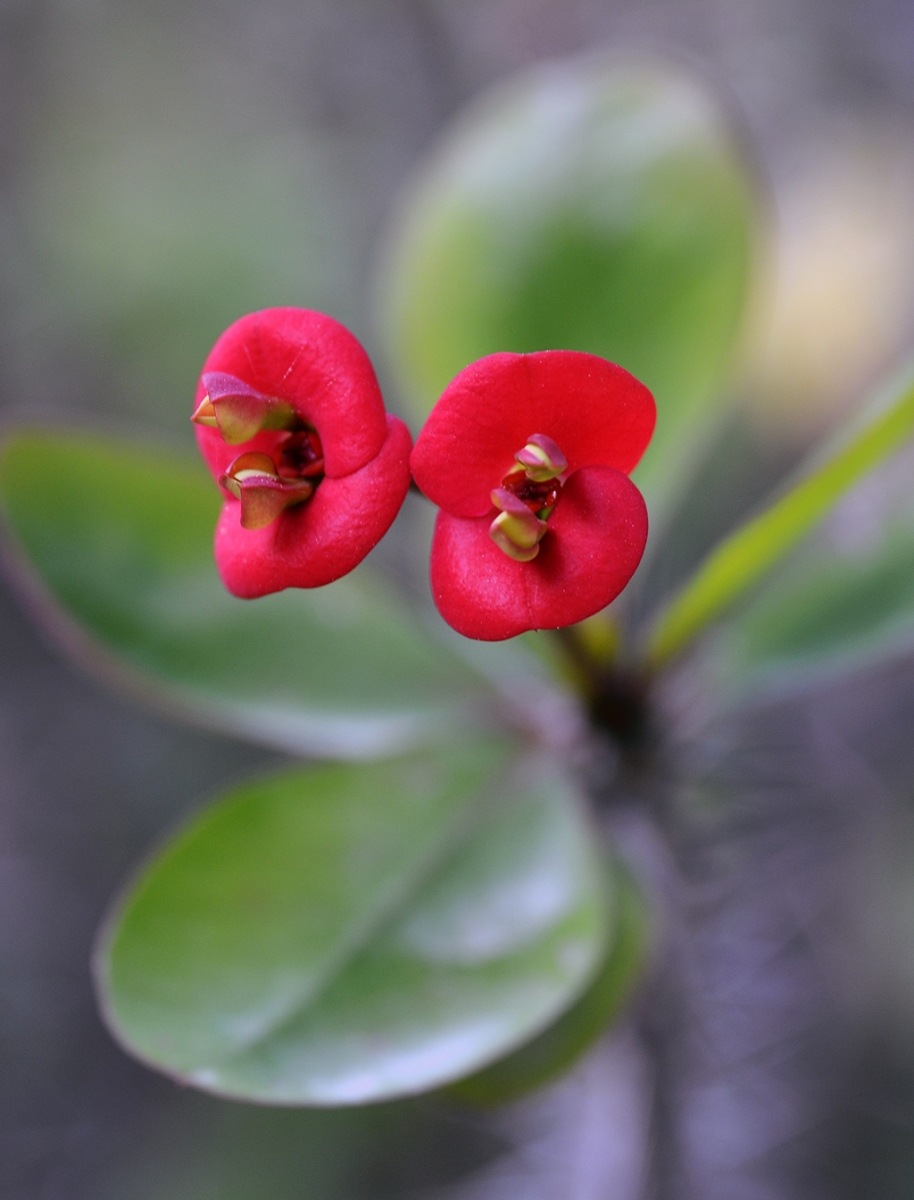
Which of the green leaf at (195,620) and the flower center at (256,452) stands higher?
the flower center at (256,452)

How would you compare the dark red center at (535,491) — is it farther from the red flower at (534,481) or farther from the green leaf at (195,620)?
the green leaf at (195,620)

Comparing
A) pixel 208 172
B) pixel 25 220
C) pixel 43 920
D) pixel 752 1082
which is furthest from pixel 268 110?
pixel 752 1082

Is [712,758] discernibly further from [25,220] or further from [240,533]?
[25,220]

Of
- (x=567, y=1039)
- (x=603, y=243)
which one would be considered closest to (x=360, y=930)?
(x=567, y=1039)

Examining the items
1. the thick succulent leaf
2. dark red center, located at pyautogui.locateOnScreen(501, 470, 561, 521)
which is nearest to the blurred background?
the thick succulent leaf

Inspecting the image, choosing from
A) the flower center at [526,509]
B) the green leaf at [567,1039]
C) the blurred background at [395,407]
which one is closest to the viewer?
the flower center at [526,509]

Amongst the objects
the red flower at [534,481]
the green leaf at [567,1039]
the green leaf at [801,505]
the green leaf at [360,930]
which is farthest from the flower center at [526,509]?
the green leaf at [567,1039]
